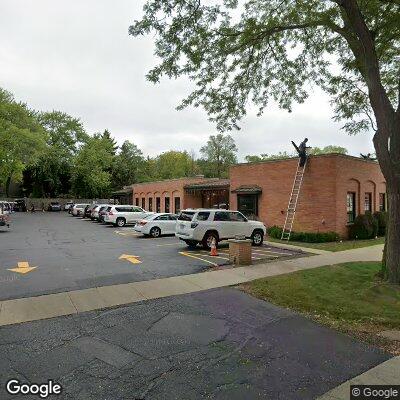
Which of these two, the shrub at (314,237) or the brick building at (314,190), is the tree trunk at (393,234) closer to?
the shrub at (314,237)

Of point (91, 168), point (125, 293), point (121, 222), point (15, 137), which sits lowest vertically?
point (125, 293)

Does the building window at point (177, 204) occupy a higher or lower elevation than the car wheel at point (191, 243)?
higher

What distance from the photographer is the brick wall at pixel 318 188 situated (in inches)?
766

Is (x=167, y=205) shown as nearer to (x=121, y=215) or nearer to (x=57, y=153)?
(x=121, y=215)

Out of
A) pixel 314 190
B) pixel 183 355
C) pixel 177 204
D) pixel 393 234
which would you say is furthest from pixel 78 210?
pixel 183 355

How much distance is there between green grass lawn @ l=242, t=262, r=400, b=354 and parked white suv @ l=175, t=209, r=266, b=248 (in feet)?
16.5

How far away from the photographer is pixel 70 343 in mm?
5570

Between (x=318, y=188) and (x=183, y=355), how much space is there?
1654 centimetres

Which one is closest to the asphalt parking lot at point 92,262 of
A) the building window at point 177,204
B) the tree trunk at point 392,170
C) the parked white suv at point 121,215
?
the tree trunk at point 392,170

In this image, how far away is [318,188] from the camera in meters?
19.8

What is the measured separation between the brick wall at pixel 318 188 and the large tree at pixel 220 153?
1679 inches

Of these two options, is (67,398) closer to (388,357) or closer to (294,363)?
(294,363)

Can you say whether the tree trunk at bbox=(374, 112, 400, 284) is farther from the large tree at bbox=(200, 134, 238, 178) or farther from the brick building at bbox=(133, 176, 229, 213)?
the large tree at bbox=(200, 134, 238, 178)

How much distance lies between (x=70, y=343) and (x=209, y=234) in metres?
10.3
